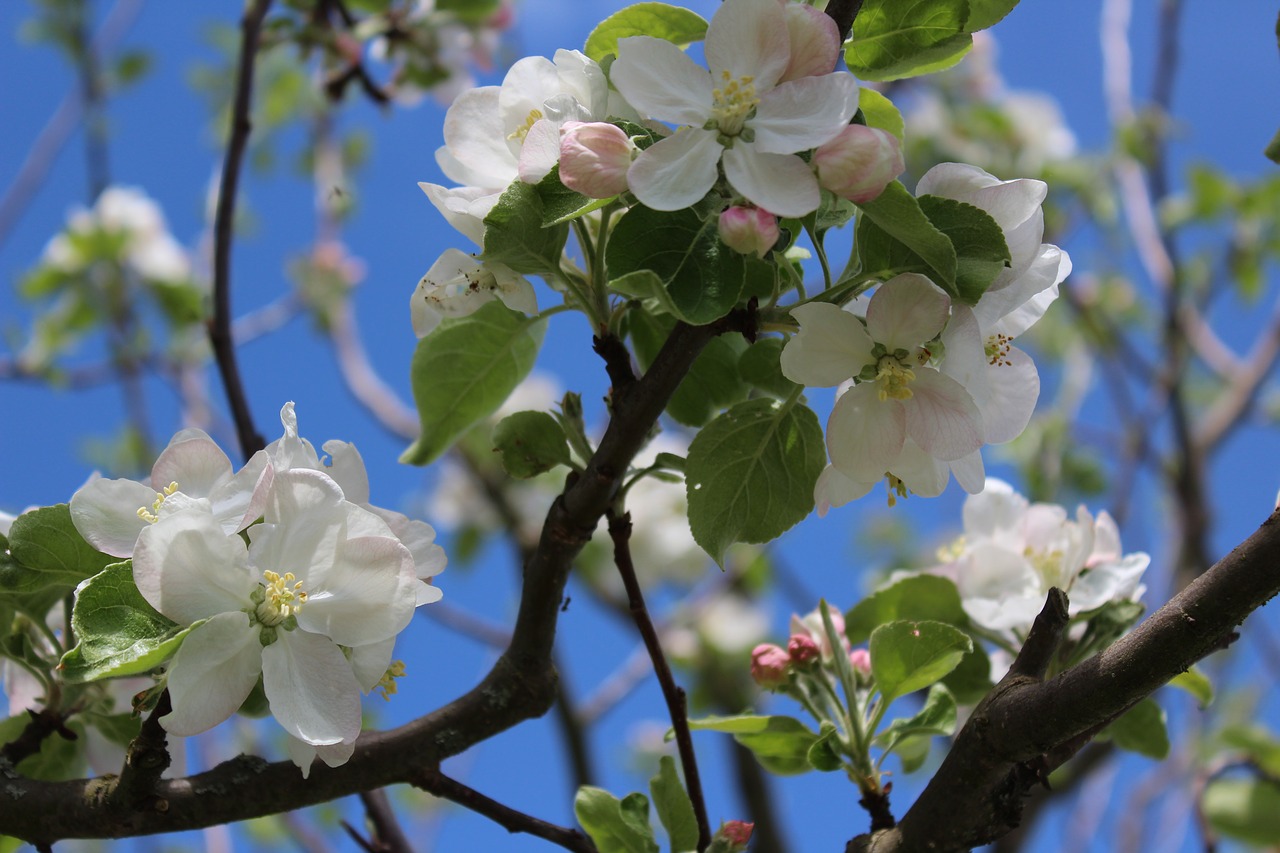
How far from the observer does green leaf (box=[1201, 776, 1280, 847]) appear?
1.85 meters

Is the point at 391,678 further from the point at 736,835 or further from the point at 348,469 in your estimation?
the point at 736,835

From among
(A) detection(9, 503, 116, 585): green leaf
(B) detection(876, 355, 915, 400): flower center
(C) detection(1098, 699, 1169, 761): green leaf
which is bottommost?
(C) detection(1098, 699, 1169, 761): green leaf

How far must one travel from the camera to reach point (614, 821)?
3.99ft

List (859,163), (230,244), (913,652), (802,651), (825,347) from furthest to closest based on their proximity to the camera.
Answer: (230,244) < (802,651) < (913,652) < (825,347) < (859,163)

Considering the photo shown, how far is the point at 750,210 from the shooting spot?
3.08 ft

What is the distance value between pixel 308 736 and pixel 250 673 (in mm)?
74

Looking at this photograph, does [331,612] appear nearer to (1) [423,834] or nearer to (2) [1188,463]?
(2) [1188,463]

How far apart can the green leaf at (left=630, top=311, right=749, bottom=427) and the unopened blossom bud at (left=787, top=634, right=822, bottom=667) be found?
30cm

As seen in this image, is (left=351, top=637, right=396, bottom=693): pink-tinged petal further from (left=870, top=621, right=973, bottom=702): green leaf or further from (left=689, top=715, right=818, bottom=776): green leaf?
(left=870, top=621, right=973, bottom=702): green leaf

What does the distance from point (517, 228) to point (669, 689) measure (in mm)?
531

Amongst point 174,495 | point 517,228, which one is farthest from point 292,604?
point 517,228

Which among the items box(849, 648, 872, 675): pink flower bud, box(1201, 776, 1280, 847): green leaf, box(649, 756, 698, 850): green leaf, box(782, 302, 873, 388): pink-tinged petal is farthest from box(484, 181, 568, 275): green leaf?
box(1201, 776, 1280, 847): green leaf

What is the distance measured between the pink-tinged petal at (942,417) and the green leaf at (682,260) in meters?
0.20

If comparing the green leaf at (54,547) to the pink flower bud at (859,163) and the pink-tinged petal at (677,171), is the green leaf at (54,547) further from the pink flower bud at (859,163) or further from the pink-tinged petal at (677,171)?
the pink flower bud at (859,163)
